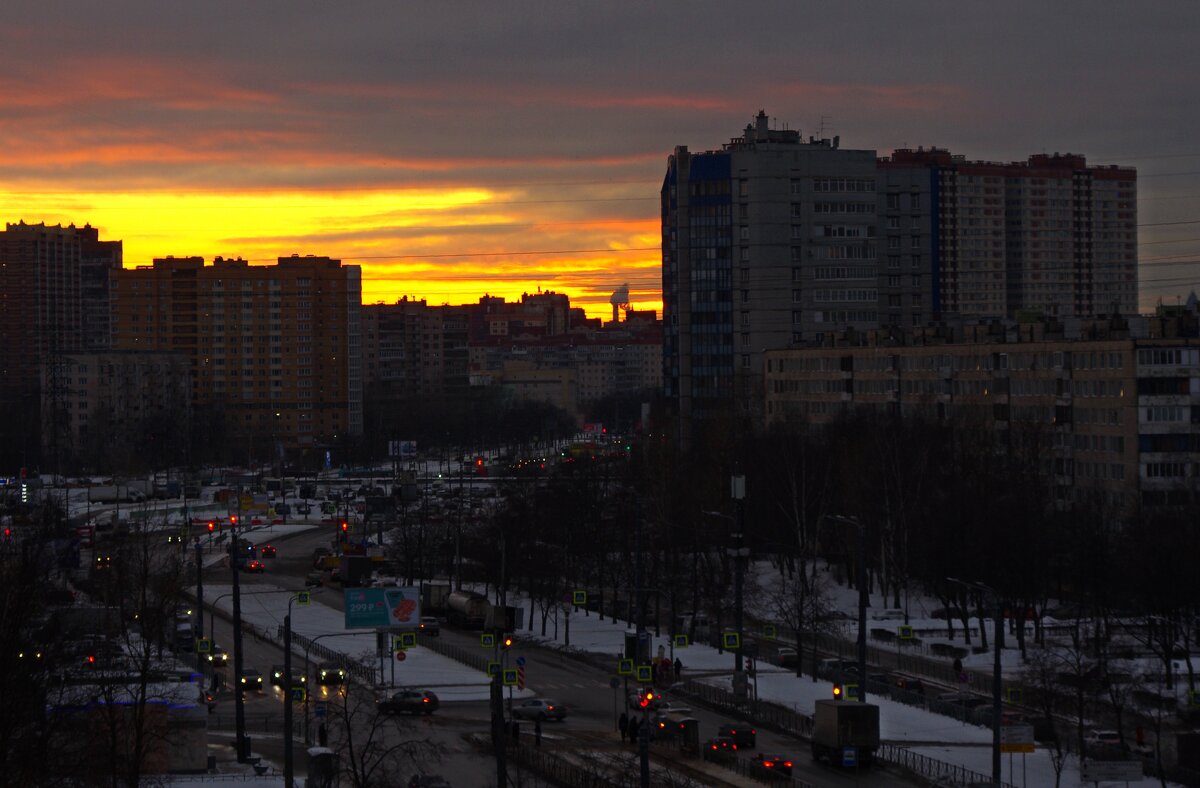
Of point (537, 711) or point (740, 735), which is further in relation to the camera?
point (537, 711)

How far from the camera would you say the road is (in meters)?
33.7

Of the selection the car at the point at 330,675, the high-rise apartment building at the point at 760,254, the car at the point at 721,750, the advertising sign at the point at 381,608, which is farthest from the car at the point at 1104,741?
the high-rise apartment building at the point at 760,254

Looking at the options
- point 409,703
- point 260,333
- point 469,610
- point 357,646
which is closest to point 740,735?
point 409,703

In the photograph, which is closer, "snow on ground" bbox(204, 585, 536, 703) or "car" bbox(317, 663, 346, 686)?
"car" bbox(317, 663, 346, 686)

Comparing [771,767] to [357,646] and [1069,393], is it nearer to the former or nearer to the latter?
[357,646]

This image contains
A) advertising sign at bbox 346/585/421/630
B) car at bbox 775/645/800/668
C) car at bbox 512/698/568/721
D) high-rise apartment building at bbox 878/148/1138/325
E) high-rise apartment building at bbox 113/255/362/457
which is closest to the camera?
car at bbox 512/698/568/721

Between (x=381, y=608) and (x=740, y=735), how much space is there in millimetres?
15660

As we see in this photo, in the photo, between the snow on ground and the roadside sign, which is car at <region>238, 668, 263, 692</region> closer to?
the snow on ground

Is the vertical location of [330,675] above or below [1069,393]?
below

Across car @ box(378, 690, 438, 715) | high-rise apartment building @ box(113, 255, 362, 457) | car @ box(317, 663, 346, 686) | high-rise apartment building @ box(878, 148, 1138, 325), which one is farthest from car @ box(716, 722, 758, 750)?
high-rise apartment building @ box(113, 255, 362, 457)

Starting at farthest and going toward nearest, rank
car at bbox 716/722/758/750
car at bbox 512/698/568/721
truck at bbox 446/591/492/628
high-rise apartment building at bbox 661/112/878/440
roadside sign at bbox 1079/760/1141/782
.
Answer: high-rise apartment building at bbox 661/112/878/440 → truck at bbox 446/591/492/628 → car at bbox 512/698/568/721 → car at bbox 716/722/758/750 → roadside sign at bbox 1079/760/1141/782

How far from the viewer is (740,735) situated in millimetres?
35750

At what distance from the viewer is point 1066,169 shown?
189875mm

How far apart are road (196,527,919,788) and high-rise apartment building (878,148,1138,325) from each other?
123 meters
